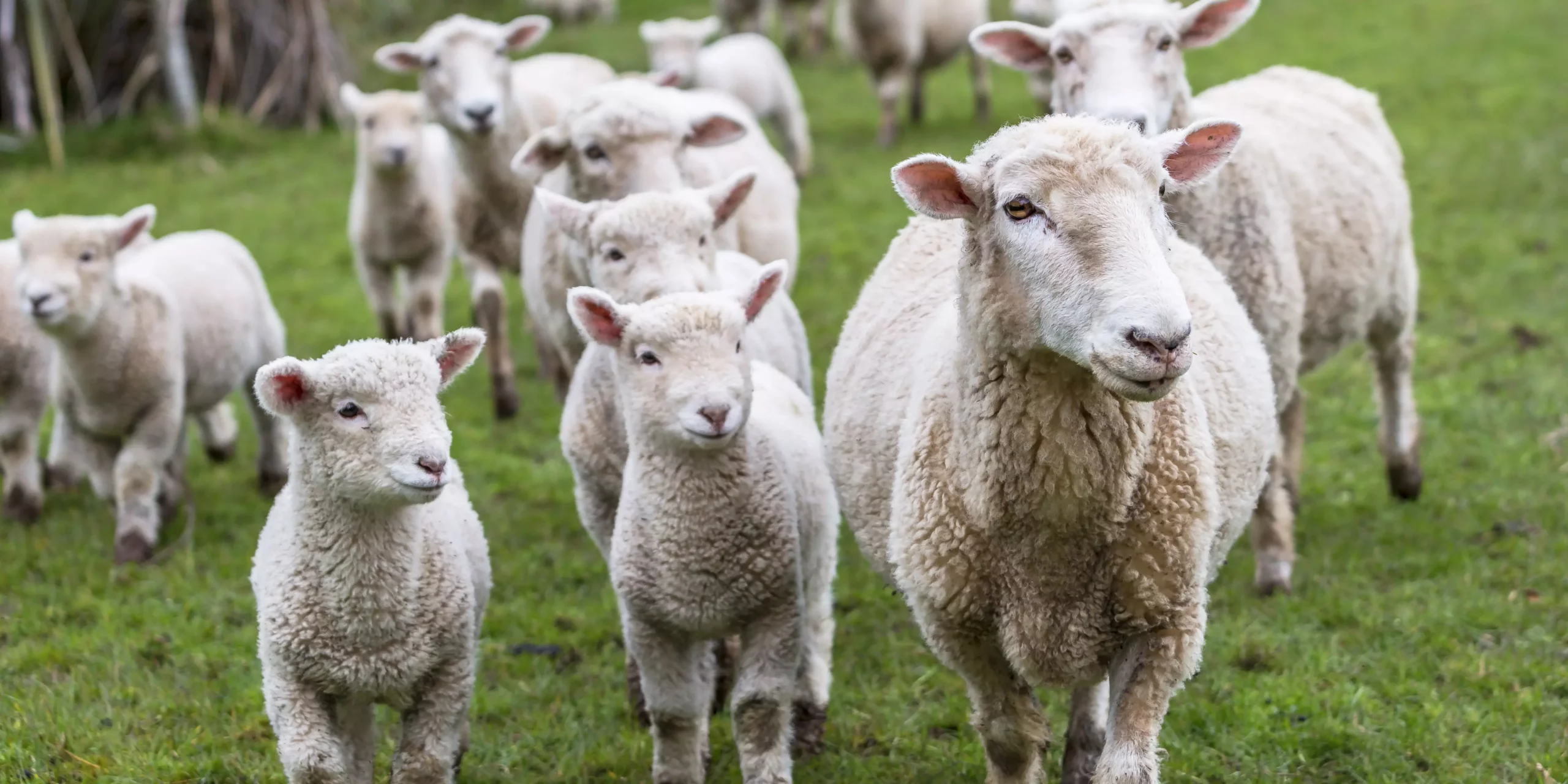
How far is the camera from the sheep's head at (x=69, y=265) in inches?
251

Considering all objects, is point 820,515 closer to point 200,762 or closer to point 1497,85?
point 200,762

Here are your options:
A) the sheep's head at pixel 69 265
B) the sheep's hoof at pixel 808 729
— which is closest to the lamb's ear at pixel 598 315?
the sheep's hoof at pixel 808 729

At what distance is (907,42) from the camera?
45.2 ft

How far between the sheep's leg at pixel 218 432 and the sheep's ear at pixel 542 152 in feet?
7.98

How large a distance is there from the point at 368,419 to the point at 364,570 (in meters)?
0.40

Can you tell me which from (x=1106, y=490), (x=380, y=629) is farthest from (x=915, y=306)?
(x=380, y=629)

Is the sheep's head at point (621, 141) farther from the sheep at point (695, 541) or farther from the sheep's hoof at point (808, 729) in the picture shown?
the sheep's hoof at point (808, 729)

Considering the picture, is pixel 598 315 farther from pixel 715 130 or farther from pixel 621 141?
pixel 715 130

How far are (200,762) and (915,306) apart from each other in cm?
246

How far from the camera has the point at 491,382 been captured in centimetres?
883

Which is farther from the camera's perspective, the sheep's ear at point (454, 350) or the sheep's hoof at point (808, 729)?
the sheep's hoof at point (808, 729)

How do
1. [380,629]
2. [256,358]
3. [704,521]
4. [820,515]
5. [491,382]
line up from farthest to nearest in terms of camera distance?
[491,382] → [256,358] → [820,515] → [704,521] → [380,629]

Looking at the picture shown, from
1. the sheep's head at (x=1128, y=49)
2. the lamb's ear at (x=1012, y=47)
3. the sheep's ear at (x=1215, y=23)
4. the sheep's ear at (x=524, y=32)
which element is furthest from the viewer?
the sheep's ear at (x=524, y=32)

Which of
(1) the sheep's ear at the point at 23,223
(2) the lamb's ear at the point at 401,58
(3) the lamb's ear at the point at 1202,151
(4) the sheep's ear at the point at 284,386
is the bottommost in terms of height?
(2) the lamb's ear at the point at 401,58
